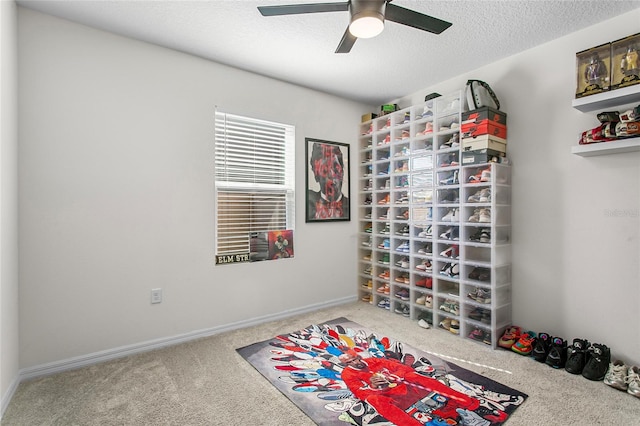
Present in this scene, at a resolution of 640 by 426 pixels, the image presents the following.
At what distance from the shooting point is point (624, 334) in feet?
7.38

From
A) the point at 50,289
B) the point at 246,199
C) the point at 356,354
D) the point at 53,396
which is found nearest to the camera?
the point at 53,396

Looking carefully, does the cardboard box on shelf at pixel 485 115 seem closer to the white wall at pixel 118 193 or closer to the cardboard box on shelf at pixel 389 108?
the cardboard box on shelf at pixel 389 108

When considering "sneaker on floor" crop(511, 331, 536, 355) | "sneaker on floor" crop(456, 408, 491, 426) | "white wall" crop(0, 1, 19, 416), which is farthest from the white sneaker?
"white wall" crop(0, 1, 19, 416)

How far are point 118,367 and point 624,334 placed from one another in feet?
12.1

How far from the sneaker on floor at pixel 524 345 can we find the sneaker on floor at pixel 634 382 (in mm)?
558

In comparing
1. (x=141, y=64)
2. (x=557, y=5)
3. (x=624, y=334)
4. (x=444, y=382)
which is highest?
(x=557, y=5)

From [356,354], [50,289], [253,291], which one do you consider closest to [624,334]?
[356,354]

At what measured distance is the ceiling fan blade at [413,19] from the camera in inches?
62.6

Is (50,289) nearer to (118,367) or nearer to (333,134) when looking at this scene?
(118,367)

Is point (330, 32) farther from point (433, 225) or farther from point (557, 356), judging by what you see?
point (557, 356)

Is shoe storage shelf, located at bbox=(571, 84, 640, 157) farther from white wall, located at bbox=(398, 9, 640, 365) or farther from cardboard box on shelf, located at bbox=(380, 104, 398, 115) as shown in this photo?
cardboard box on shelf, located at bbox=(380, 104, 398, 115)

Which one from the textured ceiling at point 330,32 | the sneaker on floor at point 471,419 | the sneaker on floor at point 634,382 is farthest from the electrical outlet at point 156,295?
the sneaker on floor at point 634,382

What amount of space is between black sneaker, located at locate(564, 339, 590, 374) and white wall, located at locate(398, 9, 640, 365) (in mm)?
163

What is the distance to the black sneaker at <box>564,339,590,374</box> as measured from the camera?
7.27 feet
